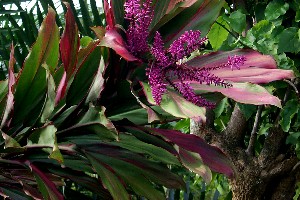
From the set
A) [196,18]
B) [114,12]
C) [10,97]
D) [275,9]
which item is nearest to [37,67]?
[10,97]

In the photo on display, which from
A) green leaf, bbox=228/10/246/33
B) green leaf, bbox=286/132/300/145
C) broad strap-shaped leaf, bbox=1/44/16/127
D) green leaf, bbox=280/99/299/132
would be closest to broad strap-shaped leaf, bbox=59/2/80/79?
broad strap-shaped leaf, bbox=1/44/16/127

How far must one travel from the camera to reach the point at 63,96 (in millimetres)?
1053

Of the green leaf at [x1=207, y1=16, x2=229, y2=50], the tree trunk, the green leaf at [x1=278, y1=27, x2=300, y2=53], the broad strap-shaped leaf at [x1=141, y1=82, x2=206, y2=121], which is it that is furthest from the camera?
the tree trunk

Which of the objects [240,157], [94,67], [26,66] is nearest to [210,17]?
[94,67]

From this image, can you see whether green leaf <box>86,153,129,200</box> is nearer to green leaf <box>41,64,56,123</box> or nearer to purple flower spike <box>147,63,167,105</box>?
green leaf <box>41,64,56,123</box>

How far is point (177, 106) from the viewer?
886 mm

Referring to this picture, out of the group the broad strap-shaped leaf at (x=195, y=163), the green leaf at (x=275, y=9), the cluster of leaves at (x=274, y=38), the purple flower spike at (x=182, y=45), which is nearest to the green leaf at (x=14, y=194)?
the broad strap-shaped leaf at (x=195, y=163)

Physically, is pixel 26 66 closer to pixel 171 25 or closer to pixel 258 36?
pixel 171 25

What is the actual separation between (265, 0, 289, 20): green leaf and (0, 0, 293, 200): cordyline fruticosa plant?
56.0 inches

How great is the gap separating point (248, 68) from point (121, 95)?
0.21 meters

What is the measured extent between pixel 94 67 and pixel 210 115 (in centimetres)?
182

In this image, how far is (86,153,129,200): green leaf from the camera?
1021 mm

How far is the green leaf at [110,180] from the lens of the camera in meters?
1.02

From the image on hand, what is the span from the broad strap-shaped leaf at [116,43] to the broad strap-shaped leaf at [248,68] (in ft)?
0.47
